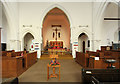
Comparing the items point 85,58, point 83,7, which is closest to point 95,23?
point 83,7

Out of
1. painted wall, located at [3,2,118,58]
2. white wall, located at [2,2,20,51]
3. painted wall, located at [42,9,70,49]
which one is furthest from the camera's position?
painted wall, located at [42,9,70,49]

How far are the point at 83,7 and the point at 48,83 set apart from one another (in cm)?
986

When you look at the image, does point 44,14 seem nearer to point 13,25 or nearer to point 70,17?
point 70,17

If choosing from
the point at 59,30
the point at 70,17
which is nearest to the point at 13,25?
the point at 70,17

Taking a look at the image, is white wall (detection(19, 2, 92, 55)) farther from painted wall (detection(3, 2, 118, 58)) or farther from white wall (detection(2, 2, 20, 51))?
white wall (detection(2, 2, 20, 51))

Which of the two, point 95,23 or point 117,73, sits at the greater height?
point 95,23

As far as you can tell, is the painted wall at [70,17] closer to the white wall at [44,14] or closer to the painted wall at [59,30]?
the white wall at [44,14]

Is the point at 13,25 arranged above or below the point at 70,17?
below

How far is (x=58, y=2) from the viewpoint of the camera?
37.0ft

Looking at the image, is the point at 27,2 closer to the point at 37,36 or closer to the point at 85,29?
the point at 37,36

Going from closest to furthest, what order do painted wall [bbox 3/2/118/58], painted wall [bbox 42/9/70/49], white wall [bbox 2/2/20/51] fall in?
1. white wall [bbox 2/2/20/51]
2. painted wall [bbox 3/2/118/58]
3. painted wall [bbox 42/9/70/49]

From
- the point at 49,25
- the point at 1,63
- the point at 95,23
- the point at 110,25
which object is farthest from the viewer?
the point at 49,25

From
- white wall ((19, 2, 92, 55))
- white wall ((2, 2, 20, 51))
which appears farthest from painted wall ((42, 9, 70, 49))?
white wall ((2, 2, 20, 51))

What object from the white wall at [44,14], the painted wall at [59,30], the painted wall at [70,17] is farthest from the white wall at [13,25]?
the painted wall at [59,30]
